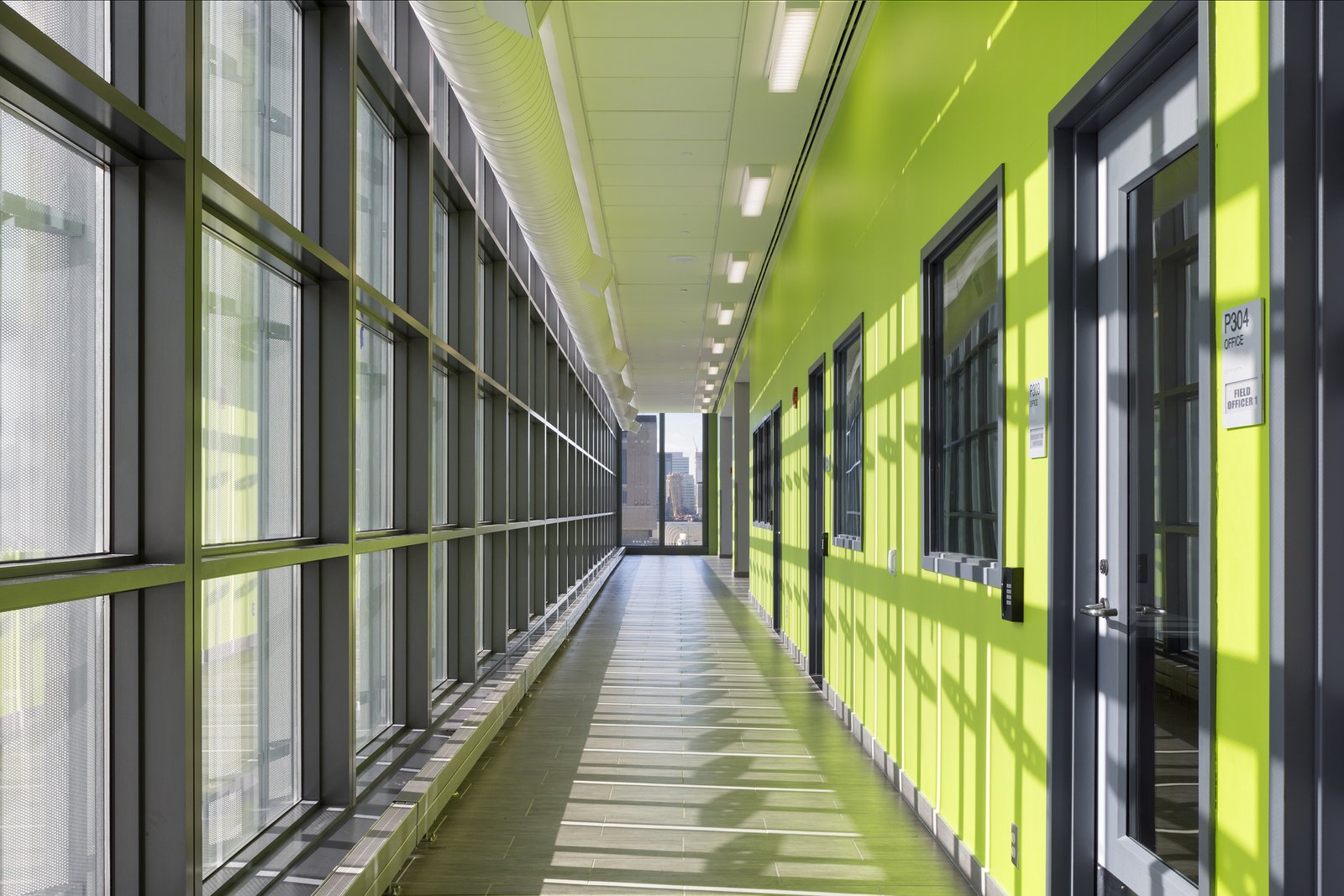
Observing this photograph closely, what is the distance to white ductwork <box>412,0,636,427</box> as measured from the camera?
3809 mm

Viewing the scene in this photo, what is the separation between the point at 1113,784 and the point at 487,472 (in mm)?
5521

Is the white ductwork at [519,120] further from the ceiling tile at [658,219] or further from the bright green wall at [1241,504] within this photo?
the bright green wall at [1241,504]

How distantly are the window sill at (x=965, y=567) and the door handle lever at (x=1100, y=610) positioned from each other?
537mm

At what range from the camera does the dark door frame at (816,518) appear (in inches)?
325

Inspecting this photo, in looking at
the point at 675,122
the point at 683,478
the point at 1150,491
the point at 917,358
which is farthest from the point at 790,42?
the point at 683,478

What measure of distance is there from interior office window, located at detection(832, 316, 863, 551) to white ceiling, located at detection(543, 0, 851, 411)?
164 centimetres

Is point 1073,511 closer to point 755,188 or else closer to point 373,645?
point 373,645

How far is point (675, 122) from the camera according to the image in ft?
22.7

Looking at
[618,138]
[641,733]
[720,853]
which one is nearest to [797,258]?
[618,138]

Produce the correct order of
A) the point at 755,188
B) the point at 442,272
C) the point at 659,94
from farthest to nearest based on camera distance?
the point at 755,188 < the point at 659,94 < the point at 442,272

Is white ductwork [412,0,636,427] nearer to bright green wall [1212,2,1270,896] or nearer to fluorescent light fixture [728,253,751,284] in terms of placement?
bright green wall [1212,2,1270,896]

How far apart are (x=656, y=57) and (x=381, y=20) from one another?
1857 mm

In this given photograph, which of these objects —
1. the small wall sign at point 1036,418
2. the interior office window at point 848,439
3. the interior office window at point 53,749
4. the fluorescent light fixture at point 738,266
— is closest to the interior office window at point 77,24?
the interior office window at point 53,749

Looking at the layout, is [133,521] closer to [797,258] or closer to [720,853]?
[720,853]
